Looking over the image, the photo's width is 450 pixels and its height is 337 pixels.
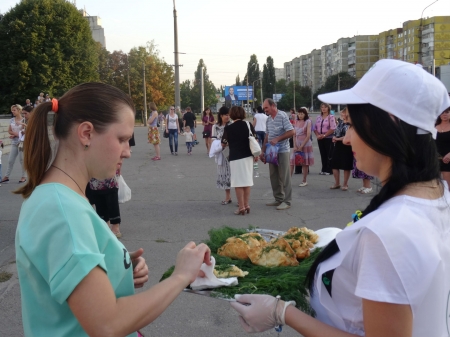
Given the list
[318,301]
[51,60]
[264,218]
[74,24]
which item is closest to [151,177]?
[264,218]

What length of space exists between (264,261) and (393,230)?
1.29m

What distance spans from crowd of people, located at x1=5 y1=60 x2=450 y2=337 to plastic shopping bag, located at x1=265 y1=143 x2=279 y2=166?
7161mm

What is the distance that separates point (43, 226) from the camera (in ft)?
4.61

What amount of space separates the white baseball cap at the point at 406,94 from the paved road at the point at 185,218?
2967 mm

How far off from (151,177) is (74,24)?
1588 inches

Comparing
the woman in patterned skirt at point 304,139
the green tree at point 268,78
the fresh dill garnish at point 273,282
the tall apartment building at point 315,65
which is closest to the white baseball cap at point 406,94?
the fresh dill garnish at point 273,282

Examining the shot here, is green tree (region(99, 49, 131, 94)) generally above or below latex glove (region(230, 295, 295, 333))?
above

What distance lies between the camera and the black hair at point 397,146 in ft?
4.95

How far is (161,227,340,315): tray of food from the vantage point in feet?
6.93

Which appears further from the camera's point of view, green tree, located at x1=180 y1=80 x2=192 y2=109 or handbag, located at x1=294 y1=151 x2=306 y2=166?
green tree, located at x1=180 y1=80 x2=192 y2=109

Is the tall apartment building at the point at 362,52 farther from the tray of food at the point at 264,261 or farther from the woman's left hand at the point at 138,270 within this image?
the woman's left hand at the point at 138,270

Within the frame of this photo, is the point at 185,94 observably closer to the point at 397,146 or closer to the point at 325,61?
the point at 325,61

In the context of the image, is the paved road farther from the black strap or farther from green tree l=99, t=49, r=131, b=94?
green tree l=99, t=49, r=131, b=94

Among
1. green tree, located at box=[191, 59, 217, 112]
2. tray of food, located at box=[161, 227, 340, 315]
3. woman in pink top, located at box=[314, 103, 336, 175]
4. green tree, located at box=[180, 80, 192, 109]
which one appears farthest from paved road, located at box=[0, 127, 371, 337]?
green tree, located at box=[180, 80, 192, 109]
